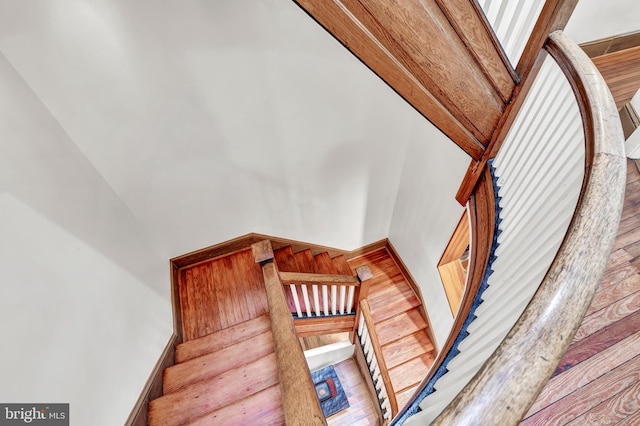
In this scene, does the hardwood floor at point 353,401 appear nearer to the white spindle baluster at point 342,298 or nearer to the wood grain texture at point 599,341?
the white spindle baluster at point 342,298

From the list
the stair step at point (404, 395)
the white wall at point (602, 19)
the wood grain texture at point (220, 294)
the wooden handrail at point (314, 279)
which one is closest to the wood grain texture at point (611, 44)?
the white wall at point (602, 19)

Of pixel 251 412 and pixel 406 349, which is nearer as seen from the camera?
pixel 251 412

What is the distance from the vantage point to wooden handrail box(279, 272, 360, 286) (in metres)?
2.01

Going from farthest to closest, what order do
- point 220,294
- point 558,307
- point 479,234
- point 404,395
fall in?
point 404,395 < point 220,294 < point 479,234 < point 558,307

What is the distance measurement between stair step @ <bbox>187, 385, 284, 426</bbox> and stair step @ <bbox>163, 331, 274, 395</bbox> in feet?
1.25

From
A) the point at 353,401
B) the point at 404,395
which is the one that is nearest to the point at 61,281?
the point at 404,395

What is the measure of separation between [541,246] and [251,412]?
1584 millimetres

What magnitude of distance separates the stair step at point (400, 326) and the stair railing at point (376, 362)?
0.24 m

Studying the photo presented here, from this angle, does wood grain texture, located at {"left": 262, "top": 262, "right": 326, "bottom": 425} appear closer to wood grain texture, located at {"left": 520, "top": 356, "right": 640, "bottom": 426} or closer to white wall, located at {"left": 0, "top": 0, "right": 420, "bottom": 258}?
wood grain texture, located at {"left": 520, "top": 356, "right": 640, "bottom": 426}

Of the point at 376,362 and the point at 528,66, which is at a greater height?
the point at 528,66

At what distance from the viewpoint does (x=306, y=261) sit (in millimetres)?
3242

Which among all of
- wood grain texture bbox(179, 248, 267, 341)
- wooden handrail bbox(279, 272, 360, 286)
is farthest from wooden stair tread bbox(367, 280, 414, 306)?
wood grain texture bbox(179, 248, 267, 341)

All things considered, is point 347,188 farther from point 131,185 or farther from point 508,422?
point 508,422

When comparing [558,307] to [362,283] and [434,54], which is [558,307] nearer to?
[434,54]
